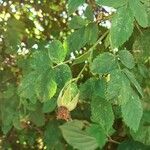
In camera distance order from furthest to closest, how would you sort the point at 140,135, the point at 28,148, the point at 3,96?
the point at 28,148, the point at 3,96, the point at 140,135

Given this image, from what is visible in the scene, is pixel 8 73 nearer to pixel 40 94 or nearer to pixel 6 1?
pixel 6 1

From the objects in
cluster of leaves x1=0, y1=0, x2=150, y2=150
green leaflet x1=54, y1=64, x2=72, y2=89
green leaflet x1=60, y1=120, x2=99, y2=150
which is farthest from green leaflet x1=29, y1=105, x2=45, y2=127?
green leaflet x1=54, y1=64, x2=72, y2=89

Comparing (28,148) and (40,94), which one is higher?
(40,94)

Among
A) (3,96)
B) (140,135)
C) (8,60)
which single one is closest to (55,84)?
(140,135)

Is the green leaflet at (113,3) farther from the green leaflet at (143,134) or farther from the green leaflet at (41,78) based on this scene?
the green leaflet at (143,134)

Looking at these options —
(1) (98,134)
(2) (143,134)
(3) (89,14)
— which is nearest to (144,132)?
(2) (143,134)

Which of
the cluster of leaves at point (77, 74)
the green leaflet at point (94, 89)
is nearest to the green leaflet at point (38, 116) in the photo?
the cluster of leaves at point (77, 74)

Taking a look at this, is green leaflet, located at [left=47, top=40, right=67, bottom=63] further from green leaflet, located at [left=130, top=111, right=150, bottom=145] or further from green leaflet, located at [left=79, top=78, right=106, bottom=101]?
green leaflet, located at [left=130, top=111, right=150, bottom=145]
